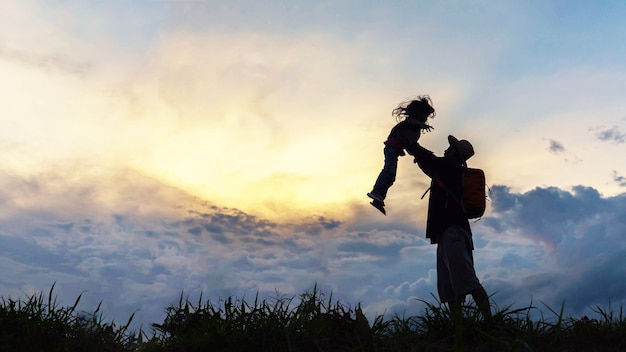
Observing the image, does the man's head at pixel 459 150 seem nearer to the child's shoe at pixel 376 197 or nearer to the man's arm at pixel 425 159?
the man's arm at pixel 425 159

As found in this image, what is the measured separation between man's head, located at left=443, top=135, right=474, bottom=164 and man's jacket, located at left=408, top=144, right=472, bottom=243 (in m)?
0.28

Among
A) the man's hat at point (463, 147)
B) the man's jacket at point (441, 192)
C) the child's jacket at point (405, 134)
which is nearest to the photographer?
the man's jacket at point (441, 192)

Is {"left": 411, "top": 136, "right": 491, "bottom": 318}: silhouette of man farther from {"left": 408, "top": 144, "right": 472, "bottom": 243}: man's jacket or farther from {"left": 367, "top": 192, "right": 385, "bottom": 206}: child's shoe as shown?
{"left": 367, "top": 192, "right": 385, "bottom": 206}: child's shoe

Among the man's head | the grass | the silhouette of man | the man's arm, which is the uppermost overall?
the man's head

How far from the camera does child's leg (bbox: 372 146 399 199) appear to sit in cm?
710

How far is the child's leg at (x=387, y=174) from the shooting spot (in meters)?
7.10

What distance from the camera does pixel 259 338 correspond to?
15.9 ft

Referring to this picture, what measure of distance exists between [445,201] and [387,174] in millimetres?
768

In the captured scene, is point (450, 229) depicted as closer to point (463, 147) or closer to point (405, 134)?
point (463, 147)

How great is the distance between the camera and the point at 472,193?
22.9 feet

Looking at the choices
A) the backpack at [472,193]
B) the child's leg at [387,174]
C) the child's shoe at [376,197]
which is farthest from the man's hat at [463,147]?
the child's shoe at [376,197]

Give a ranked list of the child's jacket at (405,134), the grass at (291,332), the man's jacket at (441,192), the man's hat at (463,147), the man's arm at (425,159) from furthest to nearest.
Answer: the man's hat at (463,147) → the child's jacket at (405,134) → the man's arm at (425,159) → the man's jacket at (441,192) → the grass at (291,332)

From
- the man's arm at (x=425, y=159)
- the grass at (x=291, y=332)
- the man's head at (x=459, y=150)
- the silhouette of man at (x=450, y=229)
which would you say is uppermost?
the man's head at (x=459, y=150)

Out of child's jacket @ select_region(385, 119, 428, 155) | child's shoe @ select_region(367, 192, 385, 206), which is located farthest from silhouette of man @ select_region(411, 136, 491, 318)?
child's shoe @ select_region(367, 192, 385, 206)
